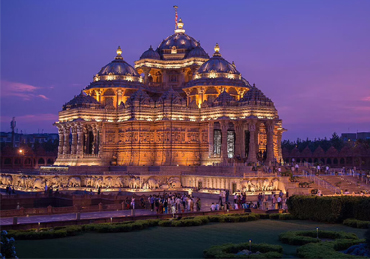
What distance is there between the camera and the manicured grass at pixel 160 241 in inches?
824

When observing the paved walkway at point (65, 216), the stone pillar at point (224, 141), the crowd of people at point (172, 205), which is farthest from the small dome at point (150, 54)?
the paved walkway at point (65, 216)

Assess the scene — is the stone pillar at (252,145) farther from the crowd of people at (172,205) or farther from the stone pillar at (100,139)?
the stone pillar at (100,139)

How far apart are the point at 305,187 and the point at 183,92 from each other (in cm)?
2718

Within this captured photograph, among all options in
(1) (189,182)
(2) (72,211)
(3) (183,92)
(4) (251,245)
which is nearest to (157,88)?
(3) (183,92)

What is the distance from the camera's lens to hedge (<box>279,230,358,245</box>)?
23.1m

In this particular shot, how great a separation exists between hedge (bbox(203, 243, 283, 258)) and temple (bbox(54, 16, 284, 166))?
29.7 metres

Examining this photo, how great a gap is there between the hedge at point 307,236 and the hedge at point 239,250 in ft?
7.67

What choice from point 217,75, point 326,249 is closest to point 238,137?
point 217,75

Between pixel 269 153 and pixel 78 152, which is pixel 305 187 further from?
pixel 78 152

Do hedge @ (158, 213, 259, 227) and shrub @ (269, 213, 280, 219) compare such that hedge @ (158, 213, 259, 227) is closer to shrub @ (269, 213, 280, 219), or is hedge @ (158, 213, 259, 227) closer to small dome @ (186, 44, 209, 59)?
shrub @ (269, 213, 280, 219)

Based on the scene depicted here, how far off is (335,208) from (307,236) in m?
5.26

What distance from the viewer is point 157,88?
6856 cm

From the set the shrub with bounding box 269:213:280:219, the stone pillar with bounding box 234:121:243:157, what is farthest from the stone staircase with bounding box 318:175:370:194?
the shrub with bounding box 269:213:280:219

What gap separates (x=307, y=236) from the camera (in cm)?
2461
